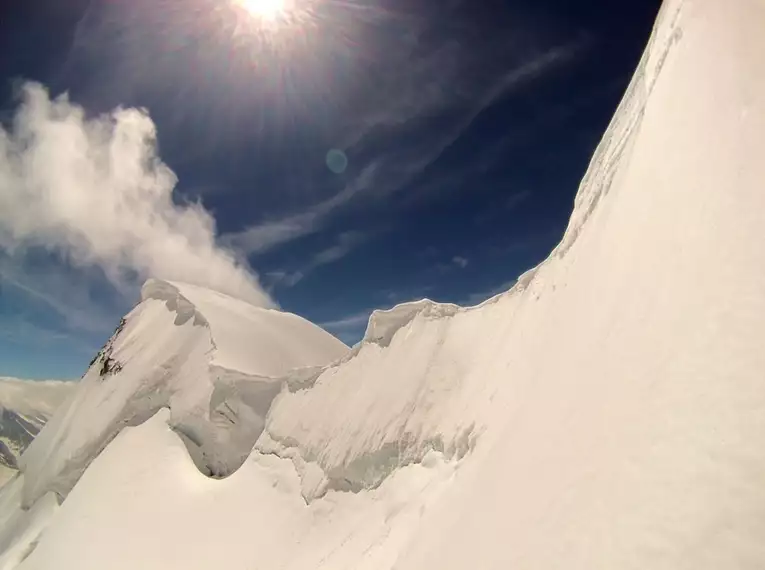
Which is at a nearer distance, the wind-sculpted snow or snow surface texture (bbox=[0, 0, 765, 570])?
snow surface texture (bbox=[0, 0, 765, 570])

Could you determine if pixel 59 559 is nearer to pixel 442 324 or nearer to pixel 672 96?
pixel 442 324

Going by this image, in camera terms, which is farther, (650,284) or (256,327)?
(256,327)

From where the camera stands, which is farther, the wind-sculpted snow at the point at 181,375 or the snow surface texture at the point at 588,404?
the wind-sculpted snow at the point at 181,375

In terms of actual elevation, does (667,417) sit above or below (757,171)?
below

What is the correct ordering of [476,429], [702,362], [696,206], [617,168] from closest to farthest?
1. [702,362]
2. [696,206]
3. [617,168]
4. [476,429]

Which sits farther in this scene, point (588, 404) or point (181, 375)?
point (181, 375)

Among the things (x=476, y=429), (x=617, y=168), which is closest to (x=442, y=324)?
(x=476, y=429)

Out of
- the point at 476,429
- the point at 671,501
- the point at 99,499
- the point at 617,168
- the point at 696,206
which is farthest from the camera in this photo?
the point at 99,499

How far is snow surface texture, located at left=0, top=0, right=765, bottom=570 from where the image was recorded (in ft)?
9.42

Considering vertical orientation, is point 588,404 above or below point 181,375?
below

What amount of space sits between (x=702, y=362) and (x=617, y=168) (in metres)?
5.42

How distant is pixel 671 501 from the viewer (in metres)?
2.74

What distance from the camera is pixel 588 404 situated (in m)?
4.38

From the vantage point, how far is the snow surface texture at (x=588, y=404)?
2.87m
